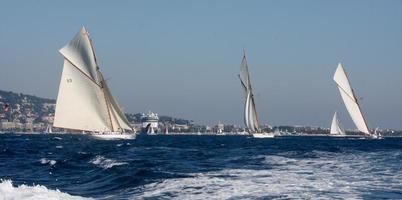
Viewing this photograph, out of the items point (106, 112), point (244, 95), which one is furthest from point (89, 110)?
point (244, 95)

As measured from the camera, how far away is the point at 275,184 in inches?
1029

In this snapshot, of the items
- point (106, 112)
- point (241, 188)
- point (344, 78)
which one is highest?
point (344, 78)

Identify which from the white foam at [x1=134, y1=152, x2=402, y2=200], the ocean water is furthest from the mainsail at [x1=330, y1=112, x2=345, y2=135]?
the white foam at [x1=134, y1=152, x2=402, y2=200]

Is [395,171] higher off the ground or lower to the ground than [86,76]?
lower

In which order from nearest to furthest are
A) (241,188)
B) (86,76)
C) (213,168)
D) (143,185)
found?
1. (241,188)
2. (143,185)
3. (213,168)
4. (86,76)

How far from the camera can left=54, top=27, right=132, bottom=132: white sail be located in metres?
92.6

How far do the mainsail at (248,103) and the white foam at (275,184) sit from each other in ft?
328

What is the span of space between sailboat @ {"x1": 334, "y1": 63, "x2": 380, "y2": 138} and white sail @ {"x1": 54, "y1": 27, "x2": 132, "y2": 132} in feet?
166

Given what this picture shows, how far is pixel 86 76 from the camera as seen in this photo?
94.5 metres

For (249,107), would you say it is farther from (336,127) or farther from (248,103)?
(336,127)

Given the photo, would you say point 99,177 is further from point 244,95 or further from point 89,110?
point 244,95

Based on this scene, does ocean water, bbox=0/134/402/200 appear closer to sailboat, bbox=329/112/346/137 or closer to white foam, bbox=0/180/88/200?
white foam, bbox=0/180/88/200

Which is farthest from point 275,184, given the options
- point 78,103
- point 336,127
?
point 336,127

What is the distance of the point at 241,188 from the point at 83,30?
74983 mm
